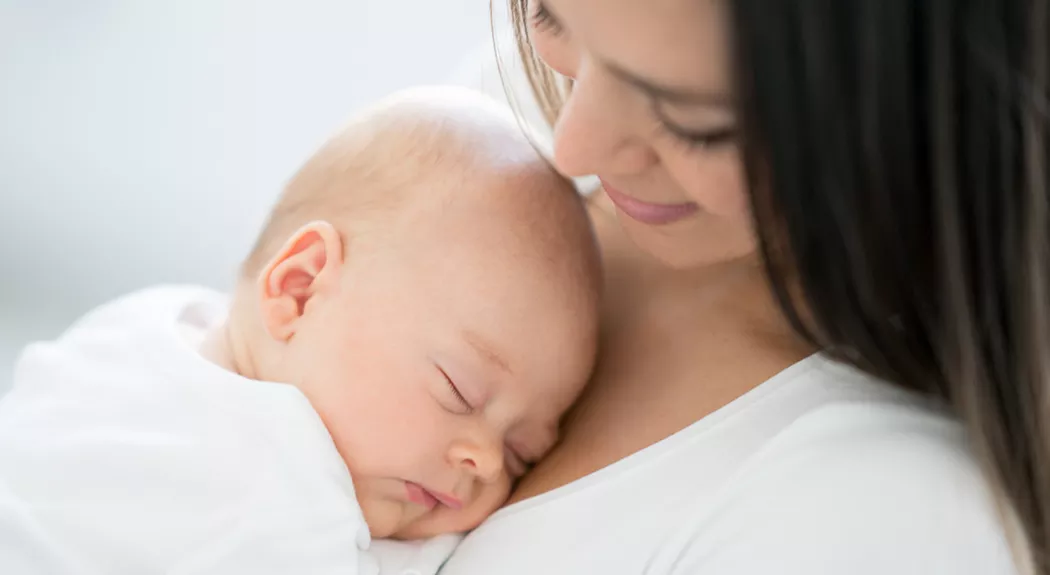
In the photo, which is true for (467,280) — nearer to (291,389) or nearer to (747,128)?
(291,389)

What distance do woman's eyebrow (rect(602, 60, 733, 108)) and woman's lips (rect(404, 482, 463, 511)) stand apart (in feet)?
1.56

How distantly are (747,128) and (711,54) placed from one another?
5 cm

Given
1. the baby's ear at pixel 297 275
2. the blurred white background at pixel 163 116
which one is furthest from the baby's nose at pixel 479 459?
the blurred white background at pixel 163 116

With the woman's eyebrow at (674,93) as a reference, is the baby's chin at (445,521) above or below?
below

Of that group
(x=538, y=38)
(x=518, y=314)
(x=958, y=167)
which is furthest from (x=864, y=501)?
(x=538, y=38)

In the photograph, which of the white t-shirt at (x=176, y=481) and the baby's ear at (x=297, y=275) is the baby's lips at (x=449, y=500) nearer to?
the white t-shirt at (x=176, y=481)

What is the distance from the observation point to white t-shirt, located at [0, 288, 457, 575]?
0.82 m

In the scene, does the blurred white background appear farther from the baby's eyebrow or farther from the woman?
the woman

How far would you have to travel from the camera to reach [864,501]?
684 mm

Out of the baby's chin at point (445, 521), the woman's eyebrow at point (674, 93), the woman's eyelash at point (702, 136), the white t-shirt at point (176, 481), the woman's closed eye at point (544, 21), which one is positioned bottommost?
the baby's chin at point (445, 521)

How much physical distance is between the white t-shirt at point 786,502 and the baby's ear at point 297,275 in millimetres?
296

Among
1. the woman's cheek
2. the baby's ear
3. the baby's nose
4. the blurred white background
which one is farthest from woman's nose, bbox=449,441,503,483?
the blurred white background

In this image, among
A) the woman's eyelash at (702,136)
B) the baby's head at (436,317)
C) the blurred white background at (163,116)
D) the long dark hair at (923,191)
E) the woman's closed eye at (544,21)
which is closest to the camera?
the long dark hair at (923,191)

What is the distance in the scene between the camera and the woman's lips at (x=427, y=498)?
91cm
